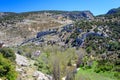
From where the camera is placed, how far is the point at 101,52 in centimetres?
7869

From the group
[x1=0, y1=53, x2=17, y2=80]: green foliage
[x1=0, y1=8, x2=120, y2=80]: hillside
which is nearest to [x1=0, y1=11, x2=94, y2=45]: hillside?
[x1=0, y1=8, x2=120, y2=80]: hillside

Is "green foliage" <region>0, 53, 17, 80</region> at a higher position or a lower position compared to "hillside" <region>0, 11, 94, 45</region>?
lower

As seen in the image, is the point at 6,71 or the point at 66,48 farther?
the point at 66,48

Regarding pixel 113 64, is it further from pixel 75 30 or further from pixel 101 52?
pixel 75 30

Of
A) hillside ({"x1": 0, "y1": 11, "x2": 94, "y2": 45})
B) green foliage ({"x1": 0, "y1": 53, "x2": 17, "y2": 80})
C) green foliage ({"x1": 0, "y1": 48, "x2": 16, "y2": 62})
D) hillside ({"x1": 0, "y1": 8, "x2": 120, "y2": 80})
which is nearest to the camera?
green foliage ({"x1": 0, "y1": 53, "x2": 17, "y2": 80})

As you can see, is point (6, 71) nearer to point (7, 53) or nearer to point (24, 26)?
point (7, 53)

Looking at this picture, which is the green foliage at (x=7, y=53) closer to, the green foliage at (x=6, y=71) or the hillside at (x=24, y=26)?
the green foliage at (x=6, y=71)

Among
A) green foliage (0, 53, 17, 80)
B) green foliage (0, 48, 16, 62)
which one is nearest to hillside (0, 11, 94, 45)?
green foliage (0, 48, 16, 62)

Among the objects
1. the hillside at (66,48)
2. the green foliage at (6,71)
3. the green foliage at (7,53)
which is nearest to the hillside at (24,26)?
the hillside at (66,48)

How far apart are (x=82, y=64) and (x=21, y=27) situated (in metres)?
107

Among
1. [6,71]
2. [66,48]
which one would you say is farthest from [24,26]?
[6,71]

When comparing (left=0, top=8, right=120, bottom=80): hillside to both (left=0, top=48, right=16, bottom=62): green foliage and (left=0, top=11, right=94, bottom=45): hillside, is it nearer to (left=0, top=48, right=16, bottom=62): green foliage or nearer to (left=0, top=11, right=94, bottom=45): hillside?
(left=0, top=11, right=94, bottom=45): hillside

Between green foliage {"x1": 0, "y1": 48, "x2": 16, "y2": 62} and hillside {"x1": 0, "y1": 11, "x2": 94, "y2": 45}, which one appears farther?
hillside {"x1": 0, "y1": 11, "x2": 94, "y2": 45}

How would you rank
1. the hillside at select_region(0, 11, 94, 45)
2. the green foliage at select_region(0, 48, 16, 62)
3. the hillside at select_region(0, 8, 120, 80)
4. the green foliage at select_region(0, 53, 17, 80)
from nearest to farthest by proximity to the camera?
the green foliage at select_region(0, 53, 17, 80), the hillside at select_region(0, 8, 120, 80), the green foliage at select_region(0, 48, 16, 62), the hillside at select_region(0, 11, 94, 45)
